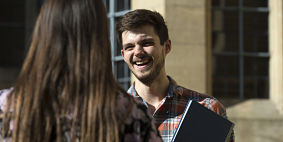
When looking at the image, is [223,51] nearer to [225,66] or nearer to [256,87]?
[225,66]

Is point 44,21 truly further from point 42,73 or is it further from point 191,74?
point 191,74

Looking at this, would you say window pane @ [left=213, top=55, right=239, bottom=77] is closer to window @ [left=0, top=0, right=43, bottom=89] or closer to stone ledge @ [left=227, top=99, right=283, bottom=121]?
stone ledge @ [left=227, top=99, right=283, bottom=121]

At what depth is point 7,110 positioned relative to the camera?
60.1 inches

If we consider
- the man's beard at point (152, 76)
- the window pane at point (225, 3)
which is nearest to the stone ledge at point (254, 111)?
the window pane at point (225, 3)

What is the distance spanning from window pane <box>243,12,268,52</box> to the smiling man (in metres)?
5.46

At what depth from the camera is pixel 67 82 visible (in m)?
1.53

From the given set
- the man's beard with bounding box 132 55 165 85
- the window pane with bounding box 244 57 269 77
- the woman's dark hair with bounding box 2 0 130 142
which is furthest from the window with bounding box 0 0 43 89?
the woman's dark hair with bounding box 2 0 130 142

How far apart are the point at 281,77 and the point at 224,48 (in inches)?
37.7

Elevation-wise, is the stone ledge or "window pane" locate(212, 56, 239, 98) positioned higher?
"window pane" locate(212, 56, 239, 98)

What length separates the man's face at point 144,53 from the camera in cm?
263

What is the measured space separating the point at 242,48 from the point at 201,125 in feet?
19.7

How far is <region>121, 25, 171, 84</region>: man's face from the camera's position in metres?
2.63

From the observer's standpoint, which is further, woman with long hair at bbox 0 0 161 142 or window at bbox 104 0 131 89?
window at bbox 104 0 131 89

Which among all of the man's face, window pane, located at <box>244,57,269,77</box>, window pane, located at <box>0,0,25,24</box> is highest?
window pane, located at <box>0,0,25,24</box>
